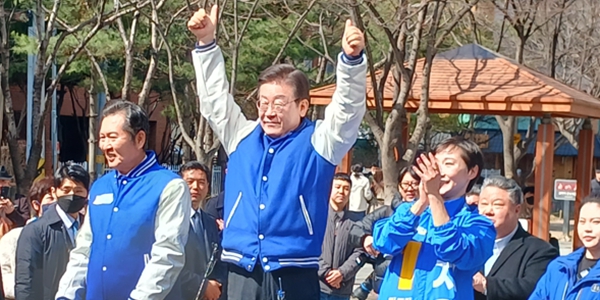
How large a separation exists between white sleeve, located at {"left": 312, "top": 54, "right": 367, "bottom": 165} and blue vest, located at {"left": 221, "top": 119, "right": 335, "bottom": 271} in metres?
0.06

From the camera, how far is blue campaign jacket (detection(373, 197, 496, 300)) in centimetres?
390

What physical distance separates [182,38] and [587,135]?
7.18m

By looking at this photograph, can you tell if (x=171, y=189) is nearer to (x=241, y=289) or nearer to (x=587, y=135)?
(x=241, y=289)

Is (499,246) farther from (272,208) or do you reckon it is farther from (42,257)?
(42,257)

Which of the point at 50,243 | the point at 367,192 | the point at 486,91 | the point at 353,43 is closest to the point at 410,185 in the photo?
the point at 50,243

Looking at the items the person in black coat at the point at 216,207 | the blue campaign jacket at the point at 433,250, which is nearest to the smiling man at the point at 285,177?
the blue campaign jacket at the point at 433,250

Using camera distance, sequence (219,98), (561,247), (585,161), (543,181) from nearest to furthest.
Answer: (219,98) < (543,181) < (585,161) < (561,247)

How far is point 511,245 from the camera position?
17.4ft

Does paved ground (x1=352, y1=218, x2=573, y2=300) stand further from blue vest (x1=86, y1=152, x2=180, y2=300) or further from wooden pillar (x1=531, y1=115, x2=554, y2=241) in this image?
blue vest (x1=86, y1=152, x2=180, y2=300)

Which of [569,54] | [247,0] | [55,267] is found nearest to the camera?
[55,267]

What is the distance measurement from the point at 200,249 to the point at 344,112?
242 centimetres

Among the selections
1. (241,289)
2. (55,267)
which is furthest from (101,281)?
(55,267)

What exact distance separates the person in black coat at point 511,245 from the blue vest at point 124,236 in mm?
2012

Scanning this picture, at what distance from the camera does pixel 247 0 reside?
15.2 metres
